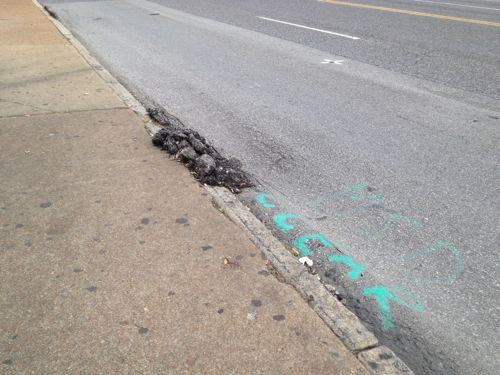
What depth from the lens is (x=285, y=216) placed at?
384 centimetres

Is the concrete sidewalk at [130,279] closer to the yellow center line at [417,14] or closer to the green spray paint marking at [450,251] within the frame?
the green spray paint marking at [450,251]

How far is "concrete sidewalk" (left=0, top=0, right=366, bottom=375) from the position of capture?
7.65 feet

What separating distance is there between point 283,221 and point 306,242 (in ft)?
1.11

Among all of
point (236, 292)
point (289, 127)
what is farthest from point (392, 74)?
point (236, 292)

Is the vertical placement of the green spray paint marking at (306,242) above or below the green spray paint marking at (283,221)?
above

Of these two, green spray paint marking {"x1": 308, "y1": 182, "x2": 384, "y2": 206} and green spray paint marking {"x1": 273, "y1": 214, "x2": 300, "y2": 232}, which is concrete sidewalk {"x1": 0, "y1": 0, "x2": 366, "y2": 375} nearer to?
green spray paint marking {"x1": 273, "y1": 214, "x2": 300, "y2": 232}

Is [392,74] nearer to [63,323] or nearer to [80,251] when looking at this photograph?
[80,251]

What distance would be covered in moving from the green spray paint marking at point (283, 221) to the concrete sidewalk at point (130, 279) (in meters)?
0.41

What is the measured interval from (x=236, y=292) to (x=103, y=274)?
80 centimetres

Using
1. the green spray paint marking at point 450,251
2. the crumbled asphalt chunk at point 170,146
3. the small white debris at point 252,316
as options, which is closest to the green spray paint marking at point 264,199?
the crumbled asphalt chunk at point 170,146

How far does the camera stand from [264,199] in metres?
4.11

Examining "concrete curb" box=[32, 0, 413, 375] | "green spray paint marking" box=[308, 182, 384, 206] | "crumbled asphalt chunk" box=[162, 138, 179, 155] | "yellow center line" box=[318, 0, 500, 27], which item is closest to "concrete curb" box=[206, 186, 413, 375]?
"concrete curb" box=[32, 0, 413, 375]

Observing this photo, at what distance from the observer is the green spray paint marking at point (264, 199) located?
4008 millimetres

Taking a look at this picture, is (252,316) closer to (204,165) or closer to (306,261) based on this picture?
(306,261)
